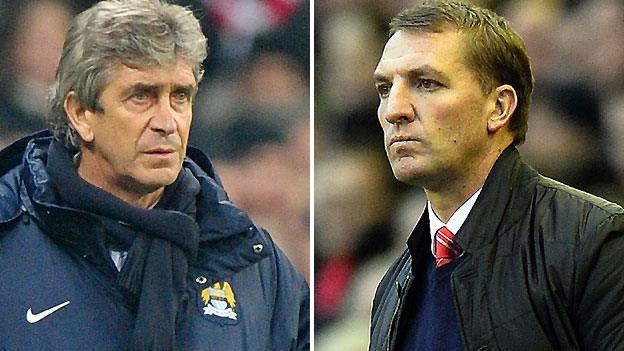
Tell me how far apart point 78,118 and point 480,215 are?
2.63 ft

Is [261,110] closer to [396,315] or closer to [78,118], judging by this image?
[78,118]

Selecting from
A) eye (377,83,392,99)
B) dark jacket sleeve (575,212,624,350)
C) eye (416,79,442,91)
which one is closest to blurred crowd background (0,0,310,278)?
eye (377,83,392,99)

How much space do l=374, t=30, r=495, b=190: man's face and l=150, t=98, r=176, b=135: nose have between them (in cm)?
50

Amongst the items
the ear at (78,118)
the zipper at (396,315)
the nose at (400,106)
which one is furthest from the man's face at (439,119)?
the ear at (78,118)

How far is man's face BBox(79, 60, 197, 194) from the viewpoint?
1.89m

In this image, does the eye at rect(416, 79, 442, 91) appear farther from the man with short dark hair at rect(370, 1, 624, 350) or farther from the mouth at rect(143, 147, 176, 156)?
the mouth at rect(143, 147, 176, 156)

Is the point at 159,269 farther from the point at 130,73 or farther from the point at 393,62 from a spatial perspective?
the point at 393,62

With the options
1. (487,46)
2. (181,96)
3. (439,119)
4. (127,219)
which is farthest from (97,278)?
(487,46)

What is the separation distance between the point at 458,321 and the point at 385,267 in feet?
1.75

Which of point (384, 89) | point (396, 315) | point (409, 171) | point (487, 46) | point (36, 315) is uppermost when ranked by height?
point (487, 46)

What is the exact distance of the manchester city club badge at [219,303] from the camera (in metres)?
1.93

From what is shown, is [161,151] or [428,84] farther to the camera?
[161,151]

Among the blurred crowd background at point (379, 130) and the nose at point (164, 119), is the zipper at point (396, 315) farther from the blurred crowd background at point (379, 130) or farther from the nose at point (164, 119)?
the nose at point (164, 119)

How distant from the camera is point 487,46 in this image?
160 cm
